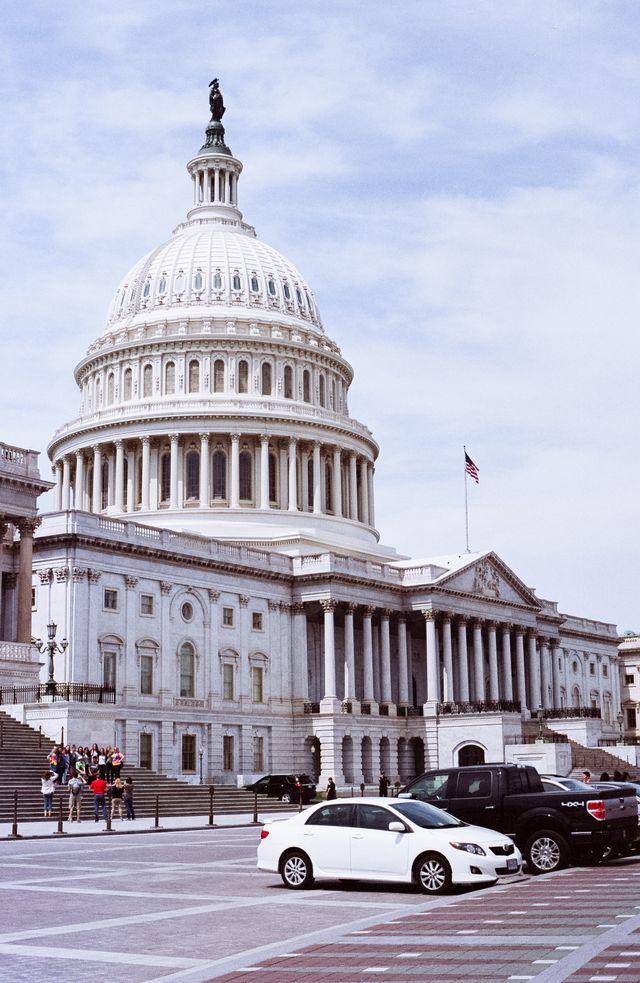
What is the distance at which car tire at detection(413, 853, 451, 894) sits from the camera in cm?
2216

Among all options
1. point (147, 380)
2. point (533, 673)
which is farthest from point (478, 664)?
point (147, 380)

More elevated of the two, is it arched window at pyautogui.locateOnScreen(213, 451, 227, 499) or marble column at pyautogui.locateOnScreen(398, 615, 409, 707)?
arched window at pyautogui.locateOnScreen(213, 451, 227, 499)

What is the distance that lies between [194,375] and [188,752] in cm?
3696

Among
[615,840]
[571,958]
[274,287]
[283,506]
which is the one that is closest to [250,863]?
[615,840]

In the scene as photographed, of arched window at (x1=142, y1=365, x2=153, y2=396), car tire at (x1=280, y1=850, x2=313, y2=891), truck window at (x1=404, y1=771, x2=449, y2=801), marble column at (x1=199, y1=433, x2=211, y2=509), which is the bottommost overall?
car tire at (x1=280, y1=850, x2=313, y2=891)

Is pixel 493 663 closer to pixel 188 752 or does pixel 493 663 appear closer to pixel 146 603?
pixel 188 752

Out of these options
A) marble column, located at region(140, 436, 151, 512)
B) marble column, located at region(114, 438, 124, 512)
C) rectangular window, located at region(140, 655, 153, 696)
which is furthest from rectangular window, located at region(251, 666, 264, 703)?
marble column, located at region(114, 438, 124, 512)

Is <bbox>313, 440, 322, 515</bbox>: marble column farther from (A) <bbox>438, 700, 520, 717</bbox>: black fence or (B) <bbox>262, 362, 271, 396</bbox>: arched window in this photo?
(A) <bbox>438, 700, 520, 717</bbox>: black fence

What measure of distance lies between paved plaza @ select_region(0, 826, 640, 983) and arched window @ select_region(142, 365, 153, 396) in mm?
79144

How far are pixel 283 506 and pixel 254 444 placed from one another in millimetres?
5289

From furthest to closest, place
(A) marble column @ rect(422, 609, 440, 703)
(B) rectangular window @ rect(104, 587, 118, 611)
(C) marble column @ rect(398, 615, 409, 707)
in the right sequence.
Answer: (C) marble column @ rect(398, 615, 409, 707) → (A) marble column @ rect(422, 609, 440, 703) → (B) rectangular window @ rect(104, 587, 118, 611)

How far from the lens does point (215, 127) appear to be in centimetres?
12562

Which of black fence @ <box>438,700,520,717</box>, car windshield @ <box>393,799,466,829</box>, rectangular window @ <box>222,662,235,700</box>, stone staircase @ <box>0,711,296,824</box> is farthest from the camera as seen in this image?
black fence @ <box>438,700,520,717</box>

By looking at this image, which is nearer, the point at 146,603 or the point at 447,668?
the point at 146,603
